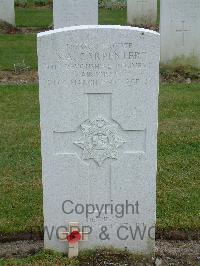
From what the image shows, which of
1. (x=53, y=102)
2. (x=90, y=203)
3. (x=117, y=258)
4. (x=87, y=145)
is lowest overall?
(x=117, y=258)

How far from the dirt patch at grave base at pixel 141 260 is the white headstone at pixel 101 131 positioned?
0.09 m

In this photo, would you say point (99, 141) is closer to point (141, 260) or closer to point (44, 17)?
point (141, 260)

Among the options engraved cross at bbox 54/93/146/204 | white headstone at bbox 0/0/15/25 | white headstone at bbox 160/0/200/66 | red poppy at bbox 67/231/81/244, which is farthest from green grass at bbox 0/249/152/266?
white headstone at bbox 0/0/15/25

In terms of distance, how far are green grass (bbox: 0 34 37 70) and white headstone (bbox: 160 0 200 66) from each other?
251 cm

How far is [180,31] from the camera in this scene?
9.66 m

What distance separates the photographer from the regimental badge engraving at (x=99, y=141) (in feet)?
12.2

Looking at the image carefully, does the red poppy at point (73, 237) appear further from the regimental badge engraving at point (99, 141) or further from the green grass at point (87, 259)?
the regimental badge engraving at point (99, 141)

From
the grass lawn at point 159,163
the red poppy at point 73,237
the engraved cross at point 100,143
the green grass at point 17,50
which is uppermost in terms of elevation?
the green grass at point 17,50

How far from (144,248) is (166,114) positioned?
362 centimetres

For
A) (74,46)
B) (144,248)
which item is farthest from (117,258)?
(74,46)

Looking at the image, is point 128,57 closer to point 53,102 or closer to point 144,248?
point 53,102

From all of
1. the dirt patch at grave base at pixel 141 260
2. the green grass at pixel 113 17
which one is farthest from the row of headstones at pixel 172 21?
the dirt patch at grave base at pixel 141 260

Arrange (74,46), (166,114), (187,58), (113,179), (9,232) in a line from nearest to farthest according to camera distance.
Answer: (74,46) → (113,179) → (9,232) → (166,114) → (187,58)

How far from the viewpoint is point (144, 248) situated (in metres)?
3.96
